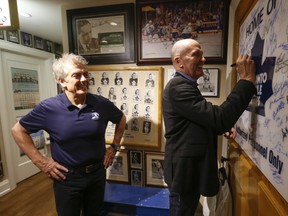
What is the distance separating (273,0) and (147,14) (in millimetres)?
1089

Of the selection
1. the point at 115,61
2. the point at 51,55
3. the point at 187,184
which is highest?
the point at 51,55

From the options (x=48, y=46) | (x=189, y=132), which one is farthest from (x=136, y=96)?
(x=48, y=46)

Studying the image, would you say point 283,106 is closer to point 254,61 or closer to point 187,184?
point 254,61

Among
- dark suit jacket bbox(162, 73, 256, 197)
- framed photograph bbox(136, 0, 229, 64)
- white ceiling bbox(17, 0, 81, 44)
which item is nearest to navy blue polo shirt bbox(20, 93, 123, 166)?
dark suit jacket bbox(162, 73, 256, 197)

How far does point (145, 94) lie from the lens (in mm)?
1653

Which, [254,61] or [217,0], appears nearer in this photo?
[254,61]

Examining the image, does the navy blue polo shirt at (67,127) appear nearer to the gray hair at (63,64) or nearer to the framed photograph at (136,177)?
the gray hair at (63,64)

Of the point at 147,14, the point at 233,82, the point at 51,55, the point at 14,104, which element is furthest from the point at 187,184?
the point at 51,55

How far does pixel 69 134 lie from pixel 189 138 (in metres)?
0.69

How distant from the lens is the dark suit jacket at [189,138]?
0.81 m

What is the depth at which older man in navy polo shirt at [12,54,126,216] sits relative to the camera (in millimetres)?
1105

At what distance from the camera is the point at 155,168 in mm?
1715

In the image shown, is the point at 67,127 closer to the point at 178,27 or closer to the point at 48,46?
the point at 178,27

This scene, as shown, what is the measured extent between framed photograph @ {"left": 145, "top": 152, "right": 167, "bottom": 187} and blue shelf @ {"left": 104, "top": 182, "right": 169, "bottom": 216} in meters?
0.06
